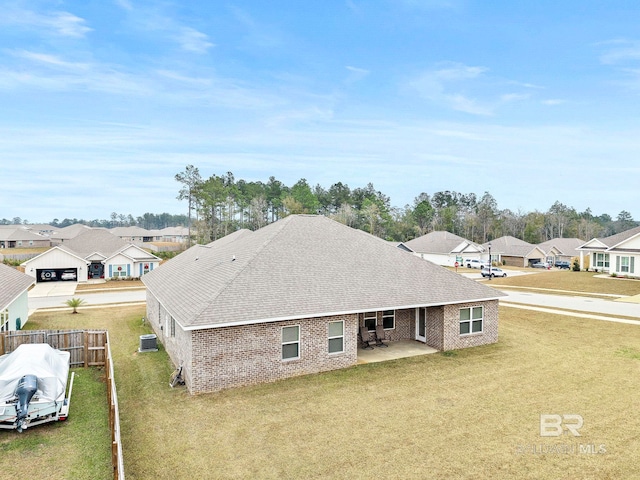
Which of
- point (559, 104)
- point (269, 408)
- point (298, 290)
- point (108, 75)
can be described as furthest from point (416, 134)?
point (269, 408)

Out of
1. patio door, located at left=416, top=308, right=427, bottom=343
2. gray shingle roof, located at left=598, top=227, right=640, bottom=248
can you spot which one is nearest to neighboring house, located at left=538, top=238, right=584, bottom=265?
gray shingle roof, located at left=598, top=227, right=640, bottom=248

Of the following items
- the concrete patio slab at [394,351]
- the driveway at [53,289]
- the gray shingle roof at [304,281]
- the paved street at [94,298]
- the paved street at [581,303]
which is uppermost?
the gray shingle roof at [304,281]

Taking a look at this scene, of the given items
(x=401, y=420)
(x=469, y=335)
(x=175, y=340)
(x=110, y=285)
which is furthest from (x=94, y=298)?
(x=401, y=420)

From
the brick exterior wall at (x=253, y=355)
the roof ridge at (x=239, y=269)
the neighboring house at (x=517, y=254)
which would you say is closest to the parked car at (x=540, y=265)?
the neighboring house at (x=517, y=254)

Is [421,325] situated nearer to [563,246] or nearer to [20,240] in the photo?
[563,246]

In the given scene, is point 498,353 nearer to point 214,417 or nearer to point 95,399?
point 214,417

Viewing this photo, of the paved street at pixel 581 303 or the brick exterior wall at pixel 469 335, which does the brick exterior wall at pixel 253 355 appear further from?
the paved street at pixel 581 303
